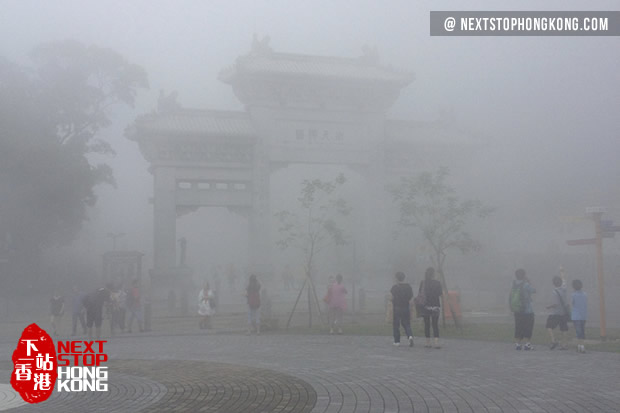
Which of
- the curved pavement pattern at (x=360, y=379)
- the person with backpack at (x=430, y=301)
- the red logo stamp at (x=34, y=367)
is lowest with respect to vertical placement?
the curved pavement pattern at (x=360, y=379)

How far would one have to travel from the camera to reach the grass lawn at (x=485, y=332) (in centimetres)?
1352

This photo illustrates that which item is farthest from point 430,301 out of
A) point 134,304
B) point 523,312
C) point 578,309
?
point 134,304

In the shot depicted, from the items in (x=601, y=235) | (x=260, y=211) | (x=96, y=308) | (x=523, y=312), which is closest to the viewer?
(x=523, y=312)

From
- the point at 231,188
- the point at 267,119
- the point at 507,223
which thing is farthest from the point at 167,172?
the point at 507,223

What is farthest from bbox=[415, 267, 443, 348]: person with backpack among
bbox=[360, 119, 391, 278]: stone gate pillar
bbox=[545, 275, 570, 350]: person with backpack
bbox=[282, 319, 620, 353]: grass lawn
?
bbox=[360, 119, 391, 278]: stone gate pillar

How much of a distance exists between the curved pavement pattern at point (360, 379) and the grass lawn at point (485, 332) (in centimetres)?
129

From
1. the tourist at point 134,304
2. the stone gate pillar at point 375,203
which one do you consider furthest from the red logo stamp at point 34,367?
the stone gate pillar at point 375,203

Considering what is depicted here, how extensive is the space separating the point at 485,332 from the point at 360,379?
807 centimetres

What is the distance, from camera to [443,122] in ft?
151

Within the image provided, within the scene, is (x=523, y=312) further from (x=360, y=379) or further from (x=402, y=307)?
(x=360, y=379)

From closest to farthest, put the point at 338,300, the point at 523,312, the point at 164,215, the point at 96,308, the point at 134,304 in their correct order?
the point at 523,312, the point at 338,300, the point at 96,308, the point at 134,304, the point at 164,215

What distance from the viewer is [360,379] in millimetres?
8953

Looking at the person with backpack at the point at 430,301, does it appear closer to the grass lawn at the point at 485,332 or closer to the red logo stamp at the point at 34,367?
the grass lawn at the point at 485,332

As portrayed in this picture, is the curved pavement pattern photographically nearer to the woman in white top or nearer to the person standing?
the person standing
